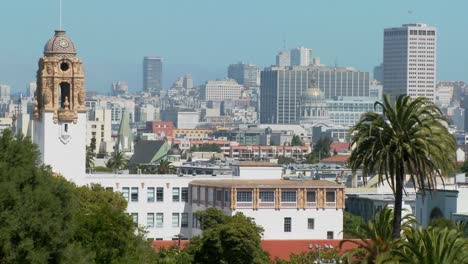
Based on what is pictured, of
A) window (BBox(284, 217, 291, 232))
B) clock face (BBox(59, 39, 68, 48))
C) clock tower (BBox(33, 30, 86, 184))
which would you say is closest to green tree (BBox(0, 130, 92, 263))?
clock tower (BBox(33, 30, 86, 184))

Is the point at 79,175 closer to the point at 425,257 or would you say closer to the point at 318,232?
the point at 318,232

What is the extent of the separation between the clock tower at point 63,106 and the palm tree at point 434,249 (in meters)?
49.7

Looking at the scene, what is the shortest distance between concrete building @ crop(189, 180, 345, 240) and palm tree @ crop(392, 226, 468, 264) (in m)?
49.6

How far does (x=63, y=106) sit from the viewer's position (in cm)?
8319

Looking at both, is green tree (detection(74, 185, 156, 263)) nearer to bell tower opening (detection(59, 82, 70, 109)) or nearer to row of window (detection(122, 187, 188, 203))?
bell tower opening (detection(59, 82, 70, 109))

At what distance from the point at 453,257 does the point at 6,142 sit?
907 cm

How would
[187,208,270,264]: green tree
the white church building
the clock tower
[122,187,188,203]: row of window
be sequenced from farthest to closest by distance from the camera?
[122,187,188,203]: row of window, the white church building, the clock tower, [187,208,270,264]: green tree

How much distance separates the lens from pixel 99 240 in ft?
141

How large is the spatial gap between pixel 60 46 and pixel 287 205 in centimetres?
1175

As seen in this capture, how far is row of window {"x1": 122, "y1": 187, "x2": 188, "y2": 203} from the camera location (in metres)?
88.3

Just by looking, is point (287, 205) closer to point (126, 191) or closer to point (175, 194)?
point (175, 194)

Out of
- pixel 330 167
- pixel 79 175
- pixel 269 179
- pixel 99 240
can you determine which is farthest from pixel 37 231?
pixel 330 167

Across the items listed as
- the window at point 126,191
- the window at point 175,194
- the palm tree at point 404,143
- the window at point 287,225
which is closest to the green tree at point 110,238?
the palm tree at point 404,143

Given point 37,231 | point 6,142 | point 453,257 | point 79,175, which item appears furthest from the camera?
point 79,175
